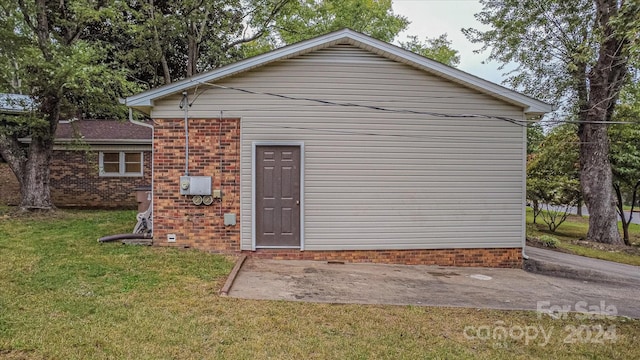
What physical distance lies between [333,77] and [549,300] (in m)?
5.04

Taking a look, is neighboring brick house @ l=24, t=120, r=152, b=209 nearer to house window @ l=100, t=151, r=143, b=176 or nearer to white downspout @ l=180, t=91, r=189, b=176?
house window @ l=100, t=151, r=143, b=176

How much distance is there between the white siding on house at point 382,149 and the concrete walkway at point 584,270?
0.64 meters

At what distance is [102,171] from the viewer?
13805mm

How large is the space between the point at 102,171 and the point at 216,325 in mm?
12349

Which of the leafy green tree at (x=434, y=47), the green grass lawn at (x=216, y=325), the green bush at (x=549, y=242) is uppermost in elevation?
the leafy green tree at (x=434, y=47)

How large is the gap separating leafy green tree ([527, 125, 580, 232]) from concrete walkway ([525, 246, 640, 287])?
256 inches

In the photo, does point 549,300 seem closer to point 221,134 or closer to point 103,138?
point 221,134

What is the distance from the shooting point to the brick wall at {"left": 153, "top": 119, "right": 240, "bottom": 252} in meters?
6.79

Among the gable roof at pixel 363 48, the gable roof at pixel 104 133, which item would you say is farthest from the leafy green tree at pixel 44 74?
the gable roof at pixel 363 48

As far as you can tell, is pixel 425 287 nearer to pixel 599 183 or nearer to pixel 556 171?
pixel 599 183

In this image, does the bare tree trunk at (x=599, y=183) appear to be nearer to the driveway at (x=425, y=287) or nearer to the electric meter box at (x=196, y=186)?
the driveway at (x=425, y=287)

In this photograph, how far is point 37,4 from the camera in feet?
34.9

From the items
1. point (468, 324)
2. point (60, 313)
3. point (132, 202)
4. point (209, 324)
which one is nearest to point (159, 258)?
point (60, 313)

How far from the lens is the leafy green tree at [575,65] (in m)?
10.7
